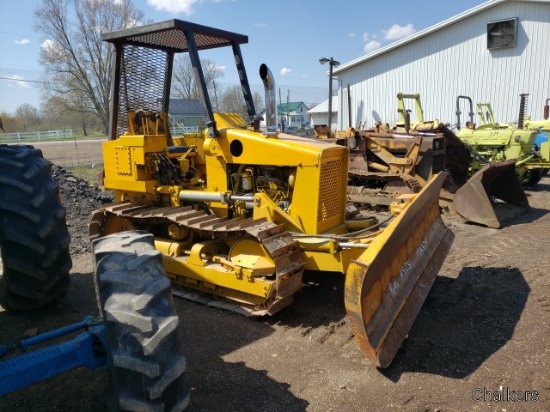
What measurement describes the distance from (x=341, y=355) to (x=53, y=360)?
7.31 ft

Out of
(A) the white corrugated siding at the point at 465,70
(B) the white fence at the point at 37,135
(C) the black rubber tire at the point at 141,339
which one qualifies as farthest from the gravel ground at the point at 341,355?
(B) the white fence at the point at 37,135

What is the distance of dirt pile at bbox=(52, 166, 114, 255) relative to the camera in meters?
6.66

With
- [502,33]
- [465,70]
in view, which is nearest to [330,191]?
[465,70]

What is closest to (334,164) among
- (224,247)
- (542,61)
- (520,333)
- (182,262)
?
(224,247)

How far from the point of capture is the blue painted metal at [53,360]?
1907 millimetres

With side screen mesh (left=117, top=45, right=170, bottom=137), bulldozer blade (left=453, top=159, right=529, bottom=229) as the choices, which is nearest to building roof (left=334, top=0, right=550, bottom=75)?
bulldozer blade (left=453, top=159, right=529, bottom=229)

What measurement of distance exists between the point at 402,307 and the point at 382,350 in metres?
0.55

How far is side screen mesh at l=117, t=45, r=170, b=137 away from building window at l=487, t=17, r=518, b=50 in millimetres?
16825

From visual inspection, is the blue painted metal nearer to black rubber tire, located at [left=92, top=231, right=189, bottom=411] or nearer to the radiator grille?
black rubber tire, located at [left=92, top=231, right=189, bottom=411]

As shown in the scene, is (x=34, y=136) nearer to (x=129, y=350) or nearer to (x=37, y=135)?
(x=37, y=135)

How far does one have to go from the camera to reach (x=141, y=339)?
1.97 m

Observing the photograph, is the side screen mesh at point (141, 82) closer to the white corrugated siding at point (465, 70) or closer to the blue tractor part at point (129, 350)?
the blue tractor part at point (129, 350)

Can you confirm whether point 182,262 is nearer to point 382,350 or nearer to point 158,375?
point 382,350

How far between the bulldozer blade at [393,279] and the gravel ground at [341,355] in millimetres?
254
